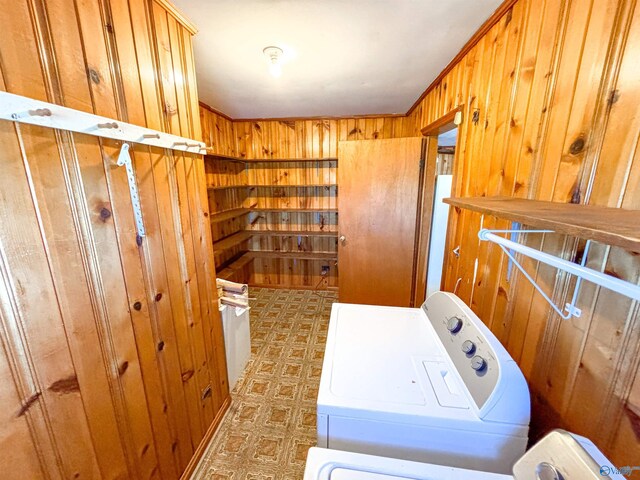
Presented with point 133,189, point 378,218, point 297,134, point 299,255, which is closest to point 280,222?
point 299,255

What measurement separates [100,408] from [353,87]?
8.23 ft

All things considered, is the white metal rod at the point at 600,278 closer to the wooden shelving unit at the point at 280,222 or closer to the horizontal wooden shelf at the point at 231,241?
the horizontal wooden shelf at the point at 231,241

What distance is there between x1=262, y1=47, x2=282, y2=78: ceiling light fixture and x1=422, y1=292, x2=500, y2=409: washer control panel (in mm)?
1689

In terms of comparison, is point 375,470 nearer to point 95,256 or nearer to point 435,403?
point 435,403

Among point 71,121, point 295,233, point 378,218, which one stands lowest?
point 295,233

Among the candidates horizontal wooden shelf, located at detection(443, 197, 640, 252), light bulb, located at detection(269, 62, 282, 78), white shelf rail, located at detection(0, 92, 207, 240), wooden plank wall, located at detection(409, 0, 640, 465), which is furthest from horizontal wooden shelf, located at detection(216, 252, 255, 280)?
horizontal wooden shelf, located at detection(443, 197, 640, 252)

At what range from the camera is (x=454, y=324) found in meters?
1.04

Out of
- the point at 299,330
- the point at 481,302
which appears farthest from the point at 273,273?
the point at 481,302

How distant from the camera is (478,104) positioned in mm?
1449

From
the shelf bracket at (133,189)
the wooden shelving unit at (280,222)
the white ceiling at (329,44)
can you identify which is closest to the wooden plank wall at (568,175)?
the white ceiling at (329,44)

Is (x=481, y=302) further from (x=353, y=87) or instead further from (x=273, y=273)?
(x=273, y=273)

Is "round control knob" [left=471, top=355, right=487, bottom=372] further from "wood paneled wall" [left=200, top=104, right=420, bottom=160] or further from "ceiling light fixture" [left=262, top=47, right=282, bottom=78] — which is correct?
"wood paneled wall" [left=200, top=104, right=420, bottom=160]

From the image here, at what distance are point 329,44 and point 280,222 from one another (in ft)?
7.90

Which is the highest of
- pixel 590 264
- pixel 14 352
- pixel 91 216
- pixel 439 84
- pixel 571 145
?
pixel 439 84
